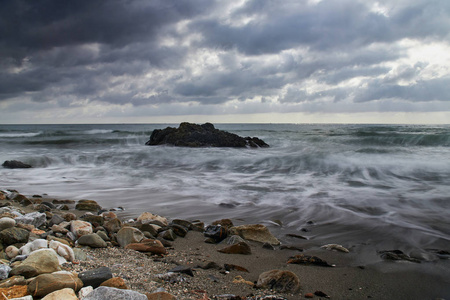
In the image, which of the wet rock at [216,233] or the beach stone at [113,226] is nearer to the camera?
the wet rock at [216,233]

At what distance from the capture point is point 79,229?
11.3 ft

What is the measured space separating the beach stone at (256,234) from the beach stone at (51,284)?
2.15 m

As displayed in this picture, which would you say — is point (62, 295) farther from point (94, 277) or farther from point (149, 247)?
point (149, 247)

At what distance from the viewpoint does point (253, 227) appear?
382 cm

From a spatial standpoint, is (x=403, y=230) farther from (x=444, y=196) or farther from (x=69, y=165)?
(x=69, y=165)

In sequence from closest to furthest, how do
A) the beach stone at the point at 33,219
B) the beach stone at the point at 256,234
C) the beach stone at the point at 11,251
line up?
the beach stone at the point at 11,251
the beach stone at the point at 33,219
the beach stone at the point at 256,234

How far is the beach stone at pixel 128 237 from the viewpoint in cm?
332

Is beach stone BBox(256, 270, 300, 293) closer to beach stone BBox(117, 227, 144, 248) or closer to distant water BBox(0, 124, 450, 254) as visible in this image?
beach stone BBox(117, 227, 144, 248)

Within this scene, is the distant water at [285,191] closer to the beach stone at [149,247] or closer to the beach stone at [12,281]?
the beach stone at [149,247]

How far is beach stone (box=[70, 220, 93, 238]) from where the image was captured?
3.40 metres

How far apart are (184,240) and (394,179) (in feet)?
23.5

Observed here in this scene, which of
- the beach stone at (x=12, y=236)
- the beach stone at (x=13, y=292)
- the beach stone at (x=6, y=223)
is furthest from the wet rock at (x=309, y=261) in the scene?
the beach stone at (x=6, y=223)

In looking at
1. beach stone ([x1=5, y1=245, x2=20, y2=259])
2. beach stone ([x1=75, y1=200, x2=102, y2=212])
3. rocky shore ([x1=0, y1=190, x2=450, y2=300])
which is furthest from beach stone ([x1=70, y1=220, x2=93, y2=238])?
beach stone ([x1=75, y1=200, x2=102, y2=212])

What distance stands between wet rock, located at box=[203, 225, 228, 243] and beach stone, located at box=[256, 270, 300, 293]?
1274 millimetres
